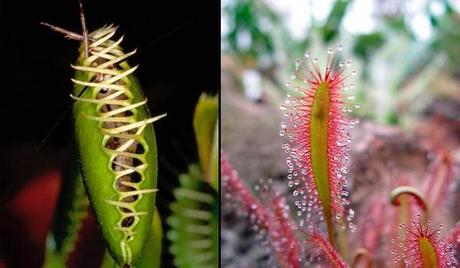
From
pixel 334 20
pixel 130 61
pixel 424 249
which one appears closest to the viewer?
pixel 424 249

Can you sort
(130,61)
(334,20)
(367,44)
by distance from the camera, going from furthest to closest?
1. (367,44)
2. (334,20)
3. (130,61)

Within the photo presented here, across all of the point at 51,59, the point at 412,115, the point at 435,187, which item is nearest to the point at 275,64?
the point at 412,115

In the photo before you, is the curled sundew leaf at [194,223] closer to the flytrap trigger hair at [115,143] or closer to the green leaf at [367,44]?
the flytrap trigger hair at [115,143]

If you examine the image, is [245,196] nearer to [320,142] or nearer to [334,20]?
[320,142]

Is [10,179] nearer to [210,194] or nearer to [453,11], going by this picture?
[210,194]

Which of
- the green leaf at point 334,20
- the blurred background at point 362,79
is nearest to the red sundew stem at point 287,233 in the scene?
the blurred background at point 362,79


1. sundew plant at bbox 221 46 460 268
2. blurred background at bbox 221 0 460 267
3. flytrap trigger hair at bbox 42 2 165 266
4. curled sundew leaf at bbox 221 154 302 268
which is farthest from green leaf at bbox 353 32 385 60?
flytrap trigger hair at bbox 42 2 165 266

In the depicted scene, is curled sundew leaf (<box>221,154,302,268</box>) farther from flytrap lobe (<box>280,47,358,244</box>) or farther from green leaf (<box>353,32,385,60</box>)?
green leaf (<box>353,32,385,60</box>)

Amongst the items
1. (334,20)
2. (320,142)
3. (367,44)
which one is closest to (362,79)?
(367,44)
